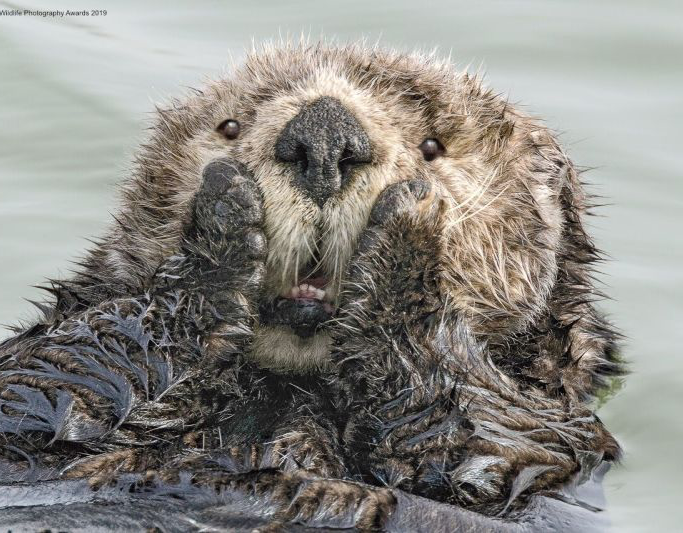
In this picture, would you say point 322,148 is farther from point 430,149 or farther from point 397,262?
point 430,149

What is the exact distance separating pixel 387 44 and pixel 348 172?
4457mm

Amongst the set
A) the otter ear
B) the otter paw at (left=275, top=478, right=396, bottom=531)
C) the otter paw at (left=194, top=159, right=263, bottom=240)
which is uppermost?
the otter paw at (left=194, top=159, right=263, bottom=240)

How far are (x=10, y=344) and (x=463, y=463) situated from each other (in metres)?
1.69

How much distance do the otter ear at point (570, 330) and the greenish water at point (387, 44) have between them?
1.20 meters

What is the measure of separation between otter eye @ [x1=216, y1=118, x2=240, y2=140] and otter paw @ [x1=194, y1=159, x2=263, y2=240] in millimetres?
321

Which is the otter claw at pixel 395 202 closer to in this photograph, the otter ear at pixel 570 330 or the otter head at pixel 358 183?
the otter head at pixel 358 183

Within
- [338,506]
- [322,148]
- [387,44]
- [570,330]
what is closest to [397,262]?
[322,148]

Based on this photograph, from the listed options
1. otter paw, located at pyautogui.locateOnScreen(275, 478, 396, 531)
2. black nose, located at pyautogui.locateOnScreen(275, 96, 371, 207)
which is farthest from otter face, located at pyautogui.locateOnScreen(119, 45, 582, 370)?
otter paw, located at pyautogui.locateOnScreen(275, 478, 396, 531)

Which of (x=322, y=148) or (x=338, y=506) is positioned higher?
(x=322, y=148)

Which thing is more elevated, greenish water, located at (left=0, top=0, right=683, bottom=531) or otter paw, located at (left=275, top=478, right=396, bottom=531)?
greenish water, located at (left=0, top=0, right=683, bottom=531)

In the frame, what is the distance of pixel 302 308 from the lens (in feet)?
14.1

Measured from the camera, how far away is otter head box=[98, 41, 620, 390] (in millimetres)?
4172

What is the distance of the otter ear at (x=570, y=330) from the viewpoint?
4723 millimetres

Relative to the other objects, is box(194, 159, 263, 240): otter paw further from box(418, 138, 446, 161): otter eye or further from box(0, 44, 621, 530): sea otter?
box(418, 138, 446, 161): otter eye
